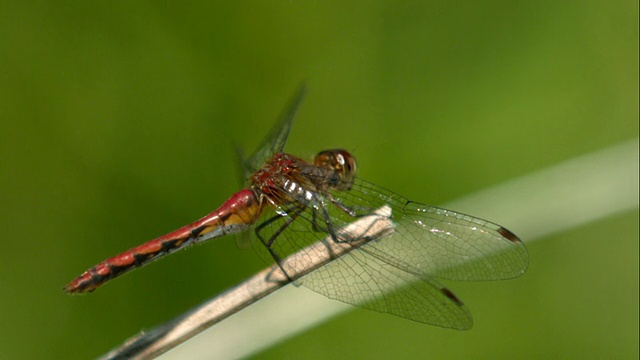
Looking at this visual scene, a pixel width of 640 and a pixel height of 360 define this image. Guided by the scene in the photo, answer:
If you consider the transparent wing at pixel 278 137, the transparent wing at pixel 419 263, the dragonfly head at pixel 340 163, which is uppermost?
the transparent wing at pixel 278 137

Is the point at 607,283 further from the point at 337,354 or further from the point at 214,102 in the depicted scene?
the point at 214,102

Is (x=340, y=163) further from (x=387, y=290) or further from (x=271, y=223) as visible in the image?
(x=387, y=290)

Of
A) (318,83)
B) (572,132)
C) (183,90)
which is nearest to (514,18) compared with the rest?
(572,132)

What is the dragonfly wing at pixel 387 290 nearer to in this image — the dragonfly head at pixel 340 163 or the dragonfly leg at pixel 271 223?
the dragonfly leg at pixel 271 223

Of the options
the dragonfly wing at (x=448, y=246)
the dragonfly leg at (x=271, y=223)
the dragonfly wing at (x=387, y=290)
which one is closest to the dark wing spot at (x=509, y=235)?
the dragonfly wing at (x=448, y=246)

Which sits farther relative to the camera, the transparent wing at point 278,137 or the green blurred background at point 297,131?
the transparent wing at point 278,137
